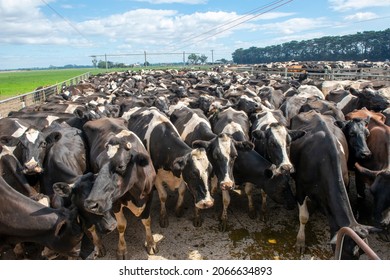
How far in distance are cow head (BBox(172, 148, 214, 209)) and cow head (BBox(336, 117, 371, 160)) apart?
292 centimetres

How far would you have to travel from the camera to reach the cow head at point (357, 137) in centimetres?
577

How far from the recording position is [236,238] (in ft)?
17.9

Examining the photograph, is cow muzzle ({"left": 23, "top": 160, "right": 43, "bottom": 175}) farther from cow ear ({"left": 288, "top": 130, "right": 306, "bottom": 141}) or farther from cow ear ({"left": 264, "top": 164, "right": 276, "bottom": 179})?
cow ear ({"left": 288, "top": 130, "right": 306, "bottom": 141})

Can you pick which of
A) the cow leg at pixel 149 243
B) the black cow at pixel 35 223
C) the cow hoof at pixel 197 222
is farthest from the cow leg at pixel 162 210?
the black cow at pixel 35 223

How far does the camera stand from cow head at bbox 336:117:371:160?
18.9 ft

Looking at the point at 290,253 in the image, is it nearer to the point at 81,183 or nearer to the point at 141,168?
the point at 141,168

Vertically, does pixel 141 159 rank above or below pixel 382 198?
above

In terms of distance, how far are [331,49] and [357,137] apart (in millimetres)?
98570

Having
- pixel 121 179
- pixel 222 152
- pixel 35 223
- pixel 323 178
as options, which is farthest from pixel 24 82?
pixel 323 178

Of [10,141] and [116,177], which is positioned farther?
[10,141]

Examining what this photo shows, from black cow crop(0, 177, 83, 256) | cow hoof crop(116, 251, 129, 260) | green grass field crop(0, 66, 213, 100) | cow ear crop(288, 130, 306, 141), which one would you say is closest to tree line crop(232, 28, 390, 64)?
green grass field crop(0, 66, 213, 100)

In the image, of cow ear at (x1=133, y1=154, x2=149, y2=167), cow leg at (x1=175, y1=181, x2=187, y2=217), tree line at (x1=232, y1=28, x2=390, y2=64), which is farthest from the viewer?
tree line at (x1=232, y1=28, x2=390, y2=64)

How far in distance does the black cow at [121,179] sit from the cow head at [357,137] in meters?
3.80

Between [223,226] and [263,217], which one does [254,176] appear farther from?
[223,226]
